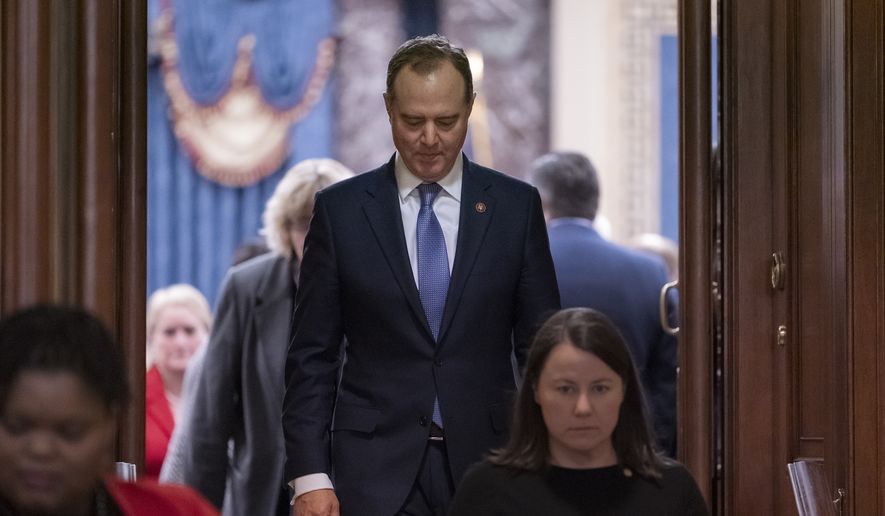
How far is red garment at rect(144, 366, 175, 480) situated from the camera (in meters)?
5.36

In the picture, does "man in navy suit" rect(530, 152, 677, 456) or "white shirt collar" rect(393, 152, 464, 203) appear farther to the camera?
"man in navy suit" rect(530, 152, 677, 456)

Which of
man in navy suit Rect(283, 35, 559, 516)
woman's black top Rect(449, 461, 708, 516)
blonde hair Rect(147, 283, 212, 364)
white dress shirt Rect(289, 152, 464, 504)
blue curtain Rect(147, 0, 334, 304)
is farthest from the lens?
blue curtain Rect(147, 0, 334, 304)

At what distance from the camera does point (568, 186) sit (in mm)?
5020

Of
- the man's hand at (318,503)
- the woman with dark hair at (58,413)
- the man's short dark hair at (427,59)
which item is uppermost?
the man's short dark hair at (427,59)

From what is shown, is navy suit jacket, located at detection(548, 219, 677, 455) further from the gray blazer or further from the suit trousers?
the suit trousers

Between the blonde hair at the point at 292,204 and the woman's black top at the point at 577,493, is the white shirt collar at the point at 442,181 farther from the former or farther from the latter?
the blonde hair at the point at 292,204

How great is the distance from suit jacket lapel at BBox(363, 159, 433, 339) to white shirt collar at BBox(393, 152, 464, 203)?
1 cm

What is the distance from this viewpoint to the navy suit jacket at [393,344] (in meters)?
3.07

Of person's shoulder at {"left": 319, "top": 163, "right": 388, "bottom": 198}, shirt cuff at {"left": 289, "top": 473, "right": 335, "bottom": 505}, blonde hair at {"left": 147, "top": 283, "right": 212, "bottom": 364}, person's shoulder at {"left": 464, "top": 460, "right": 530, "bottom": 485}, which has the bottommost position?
shirt cuff at {"left": 289, "top": 473, "right": 335, "bottom": 505}

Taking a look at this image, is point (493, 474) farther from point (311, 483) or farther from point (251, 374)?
point (251, 374)

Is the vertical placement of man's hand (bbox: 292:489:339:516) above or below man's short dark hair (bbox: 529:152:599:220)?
below

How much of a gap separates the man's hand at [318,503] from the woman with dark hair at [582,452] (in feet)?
1.71

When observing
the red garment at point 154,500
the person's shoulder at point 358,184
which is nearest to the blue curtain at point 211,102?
the person's shoulder at point 358,184

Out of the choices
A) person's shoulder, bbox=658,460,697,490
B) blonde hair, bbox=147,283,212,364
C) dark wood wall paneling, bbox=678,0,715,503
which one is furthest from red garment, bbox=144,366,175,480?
person's shoulder, bbox=658,460,697,490
